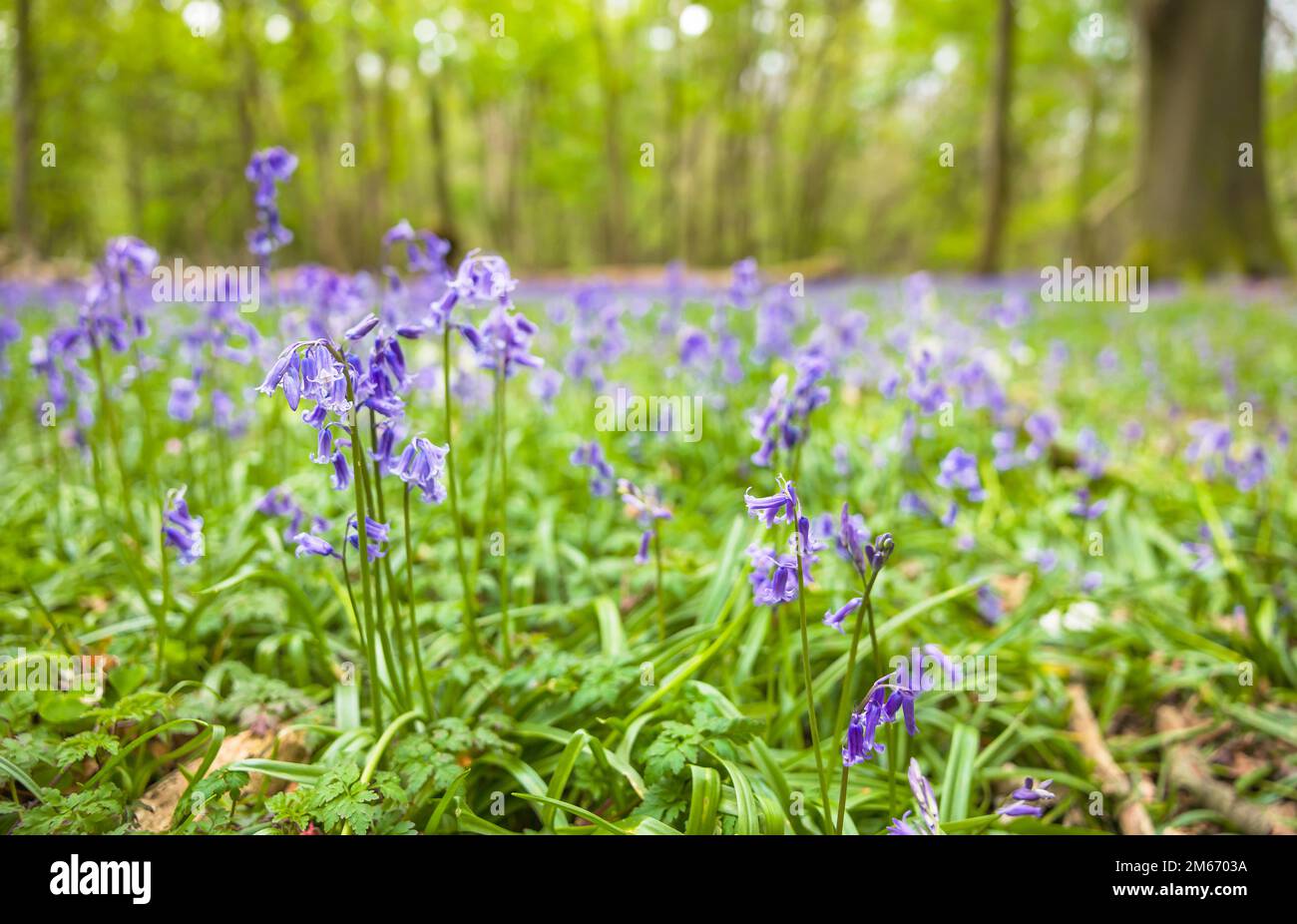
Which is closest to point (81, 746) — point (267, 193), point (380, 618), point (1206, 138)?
point (380, 618)

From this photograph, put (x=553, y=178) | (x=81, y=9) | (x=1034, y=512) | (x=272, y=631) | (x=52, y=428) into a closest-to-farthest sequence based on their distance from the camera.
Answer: (x=272, y=631)
(x=52, y=428)
(x=1034, y=512)
(x=81, y=9)
(x=553, y=178)

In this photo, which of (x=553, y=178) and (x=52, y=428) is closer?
(x=52, y=428)

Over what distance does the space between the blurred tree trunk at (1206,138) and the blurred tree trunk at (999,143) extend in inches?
71.1

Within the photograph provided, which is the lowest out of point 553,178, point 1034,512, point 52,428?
point 1034,512

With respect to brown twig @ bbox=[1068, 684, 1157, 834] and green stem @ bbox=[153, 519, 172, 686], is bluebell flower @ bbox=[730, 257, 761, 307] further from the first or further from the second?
green stem @ bbox=[153, 519, 172, 686]

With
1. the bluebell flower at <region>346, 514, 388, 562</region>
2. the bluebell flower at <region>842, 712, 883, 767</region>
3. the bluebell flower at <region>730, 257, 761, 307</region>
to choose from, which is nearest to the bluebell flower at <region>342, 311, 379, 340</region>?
the bluebell flower at <region>346, 514, 388, 562</region>

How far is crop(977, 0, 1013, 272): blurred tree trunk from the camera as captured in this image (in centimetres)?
1202

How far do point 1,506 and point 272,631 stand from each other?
1.60 meters

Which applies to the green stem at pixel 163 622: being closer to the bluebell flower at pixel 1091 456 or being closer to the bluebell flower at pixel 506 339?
the bluebell flower at pixel 506 339

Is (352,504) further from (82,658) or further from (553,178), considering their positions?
(553,178)
